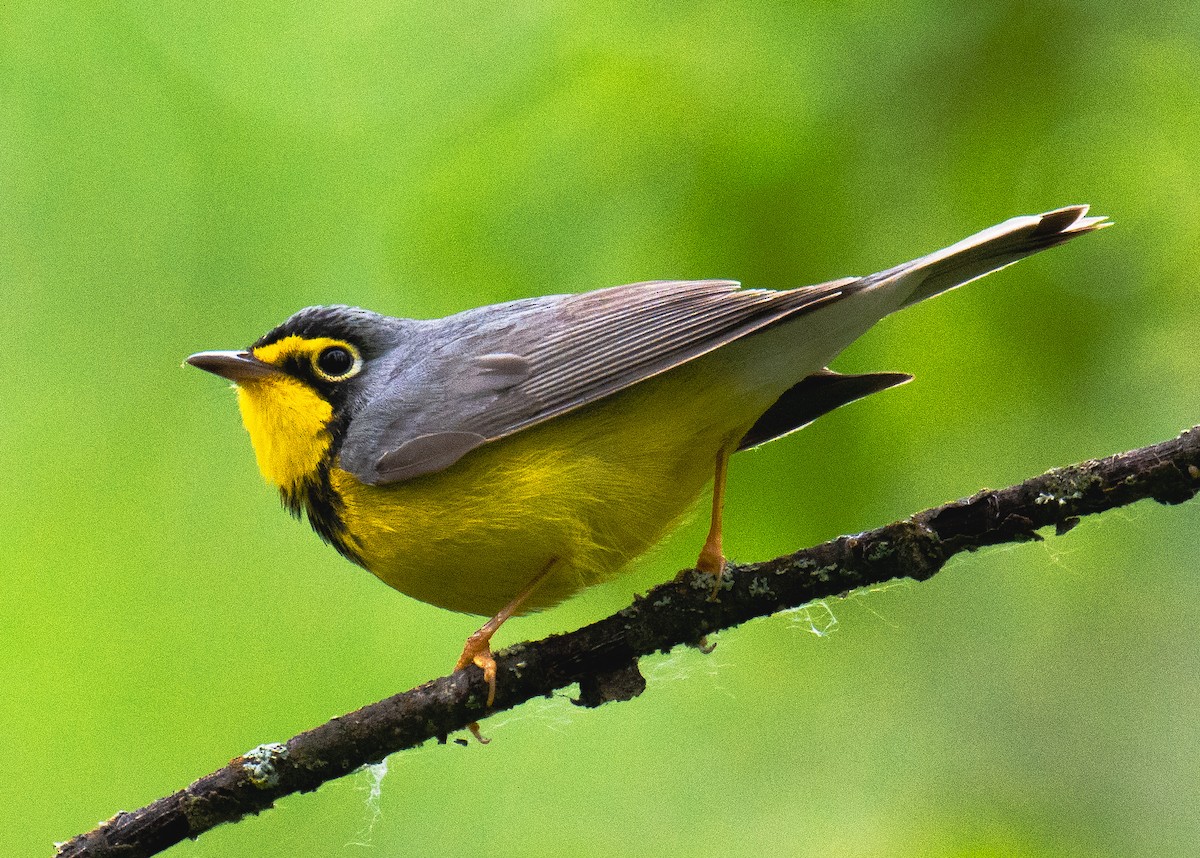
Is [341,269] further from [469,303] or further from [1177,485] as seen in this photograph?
[1177,485]

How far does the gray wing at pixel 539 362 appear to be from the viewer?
3971 mm

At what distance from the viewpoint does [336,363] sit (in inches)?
191

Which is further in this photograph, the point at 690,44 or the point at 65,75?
the point at 65,75

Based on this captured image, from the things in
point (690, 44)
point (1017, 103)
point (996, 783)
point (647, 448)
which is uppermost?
point (690, 44)

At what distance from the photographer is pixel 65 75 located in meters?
6.09

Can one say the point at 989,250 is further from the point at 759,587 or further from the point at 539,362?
the point at 539,362

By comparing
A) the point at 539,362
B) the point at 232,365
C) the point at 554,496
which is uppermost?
the point at 232,365

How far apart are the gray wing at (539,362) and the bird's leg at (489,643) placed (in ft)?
1.80

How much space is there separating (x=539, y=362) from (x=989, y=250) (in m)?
1.71

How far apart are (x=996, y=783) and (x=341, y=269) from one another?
4003 mm

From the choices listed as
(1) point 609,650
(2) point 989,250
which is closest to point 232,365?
(1) point 609,650

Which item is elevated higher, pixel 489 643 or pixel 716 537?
pixel 716 537

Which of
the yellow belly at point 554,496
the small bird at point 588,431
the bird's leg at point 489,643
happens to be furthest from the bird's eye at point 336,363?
the bird's leg at point 489,643

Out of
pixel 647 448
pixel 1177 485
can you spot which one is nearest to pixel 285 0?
pixel 647 448
